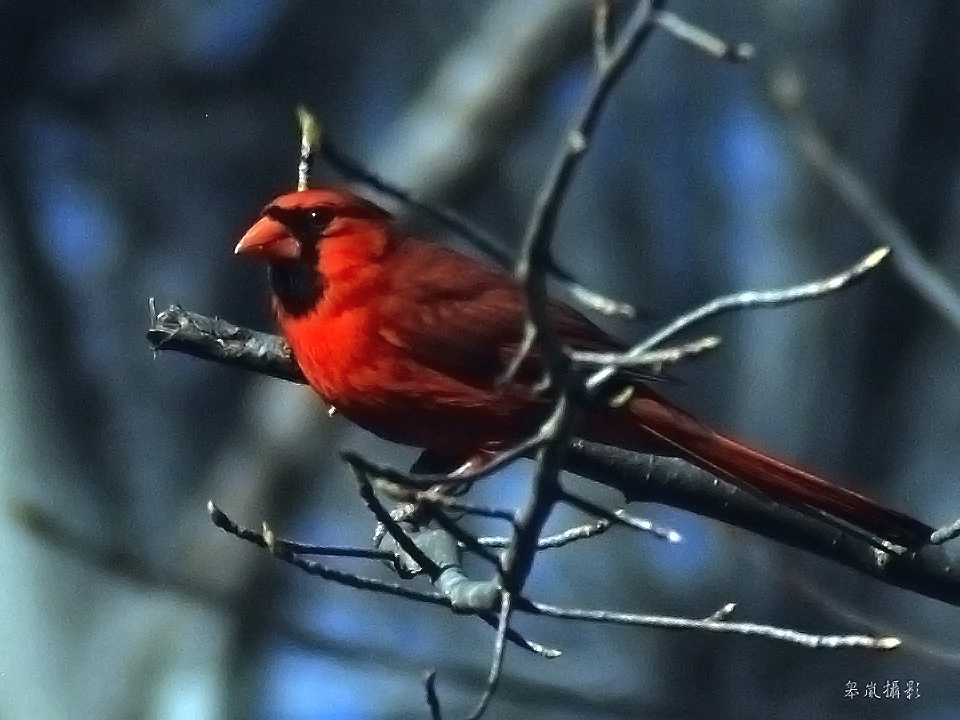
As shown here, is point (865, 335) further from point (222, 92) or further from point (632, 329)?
point (222, 92)

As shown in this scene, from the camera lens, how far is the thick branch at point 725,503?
5.29 ft

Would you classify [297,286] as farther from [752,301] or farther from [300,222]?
[752,301]

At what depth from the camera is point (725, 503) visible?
5.50 feet

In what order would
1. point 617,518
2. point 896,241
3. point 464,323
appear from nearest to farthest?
point 617,518
point 464,323
point 896,241

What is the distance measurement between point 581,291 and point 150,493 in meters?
3.84

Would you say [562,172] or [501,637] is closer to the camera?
[562,172]

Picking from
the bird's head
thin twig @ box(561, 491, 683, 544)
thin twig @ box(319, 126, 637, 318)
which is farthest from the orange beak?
thin twig @ box(319, 126, 637, 318)

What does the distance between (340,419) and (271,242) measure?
78.6 inches

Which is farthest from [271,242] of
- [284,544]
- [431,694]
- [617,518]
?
[617,518]

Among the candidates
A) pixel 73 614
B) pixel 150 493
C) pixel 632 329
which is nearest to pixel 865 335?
pixel 632 329

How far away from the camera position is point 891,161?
204 inches

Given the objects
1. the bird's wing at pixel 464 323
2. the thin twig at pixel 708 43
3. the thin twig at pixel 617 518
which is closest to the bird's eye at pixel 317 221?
the bird's wing at pixel 464 323

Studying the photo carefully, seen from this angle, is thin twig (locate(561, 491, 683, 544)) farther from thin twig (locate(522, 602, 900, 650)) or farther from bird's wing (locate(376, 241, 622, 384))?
bird's wing (locate(376, 241, 622, 384))

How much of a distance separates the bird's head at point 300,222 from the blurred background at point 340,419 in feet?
4.81
